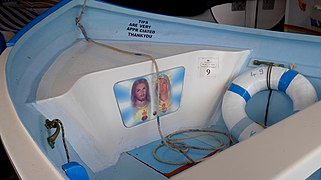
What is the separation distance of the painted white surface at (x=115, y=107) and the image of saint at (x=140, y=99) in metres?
0.04

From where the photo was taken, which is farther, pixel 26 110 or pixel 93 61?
pixel 93 61

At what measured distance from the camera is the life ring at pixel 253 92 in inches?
47.9

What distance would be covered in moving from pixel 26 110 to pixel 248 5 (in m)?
2.64

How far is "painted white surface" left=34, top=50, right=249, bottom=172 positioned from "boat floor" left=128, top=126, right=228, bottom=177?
0.14 feet

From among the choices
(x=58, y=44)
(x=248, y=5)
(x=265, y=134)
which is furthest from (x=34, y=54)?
(x=248, y=5)

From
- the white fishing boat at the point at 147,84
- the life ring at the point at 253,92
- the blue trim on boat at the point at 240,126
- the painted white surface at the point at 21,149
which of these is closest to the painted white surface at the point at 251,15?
the white fishing boat at the point at 147,84

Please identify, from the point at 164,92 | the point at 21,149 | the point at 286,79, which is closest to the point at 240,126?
the point at 286,79

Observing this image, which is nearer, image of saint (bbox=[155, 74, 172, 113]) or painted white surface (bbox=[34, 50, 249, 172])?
painted white surface (bbox=[34, 50, 249, 172])

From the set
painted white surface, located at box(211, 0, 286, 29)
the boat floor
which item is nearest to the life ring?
the boat floor

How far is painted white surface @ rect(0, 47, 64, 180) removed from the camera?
572mm

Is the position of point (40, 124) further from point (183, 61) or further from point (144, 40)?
Answer: point (144, 40)

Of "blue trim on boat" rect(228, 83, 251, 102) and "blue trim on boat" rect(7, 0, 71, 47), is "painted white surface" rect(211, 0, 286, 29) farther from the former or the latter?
"blue trim on boat" rect(228, 83, 251, 102)

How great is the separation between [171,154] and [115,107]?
305mm

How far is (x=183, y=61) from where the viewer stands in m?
1.48
